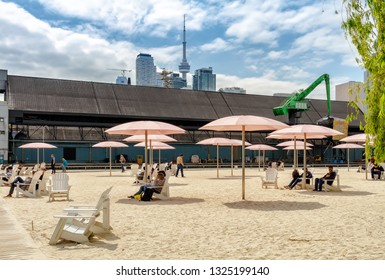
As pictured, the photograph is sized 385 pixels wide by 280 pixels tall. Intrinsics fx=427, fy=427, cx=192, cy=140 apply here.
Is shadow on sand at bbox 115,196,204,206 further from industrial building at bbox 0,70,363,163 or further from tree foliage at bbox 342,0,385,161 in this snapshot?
industrial building at bbox 0,70,363,163

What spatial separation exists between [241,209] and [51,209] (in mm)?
4687

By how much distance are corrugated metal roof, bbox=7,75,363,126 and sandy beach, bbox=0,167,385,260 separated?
28.3m

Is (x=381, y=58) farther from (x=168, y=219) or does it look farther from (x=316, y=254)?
(x=168, y=219)

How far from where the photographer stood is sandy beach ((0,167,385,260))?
6.02 m

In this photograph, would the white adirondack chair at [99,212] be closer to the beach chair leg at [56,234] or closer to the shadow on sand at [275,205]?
the beach chair leg at [56,234]

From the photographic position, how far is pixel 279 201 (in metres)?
12.1

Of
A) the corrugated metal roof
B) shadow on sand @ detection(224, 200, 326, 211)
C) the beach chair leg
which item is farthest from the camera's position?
the corrugated metal roof

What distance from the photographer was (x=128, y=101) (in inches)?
1761

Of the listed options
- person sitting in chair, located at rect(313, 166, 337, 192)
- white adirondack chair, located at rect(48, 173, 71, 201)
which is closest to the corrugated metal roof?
person sitting in chair, located at rect(313, 166, 337, 192)

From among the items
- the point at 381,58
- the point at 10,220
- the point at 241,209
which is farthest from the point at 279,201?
the point at 10,220

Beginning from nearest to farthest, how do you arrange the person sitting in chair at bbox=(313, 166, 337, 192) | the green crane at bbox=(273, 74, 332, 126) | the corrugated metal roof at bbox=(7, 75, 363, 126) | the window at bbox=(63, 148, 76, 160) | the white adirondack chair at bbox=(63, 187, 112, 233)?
the white adirondack chair at bbox=(63, 187, 112, 233) < the person sitting in chair at bbox=(313, 166, 337, 192) < the window at bbox=(63, 148, 76, 160) < the corrugated metal roof at bbox=(7, 75, 363, 126) < the green crane at bbox=(273, 74, 332, 126)

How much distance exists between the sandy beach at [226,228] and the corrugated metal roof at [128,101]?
2831 cm

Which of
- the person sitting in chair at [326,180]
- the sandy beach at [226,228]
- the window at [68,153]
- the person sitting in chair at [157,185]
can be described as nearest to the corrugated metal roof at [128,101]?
the window at [68,153]

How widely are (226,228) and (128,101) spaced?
38.0 meters
